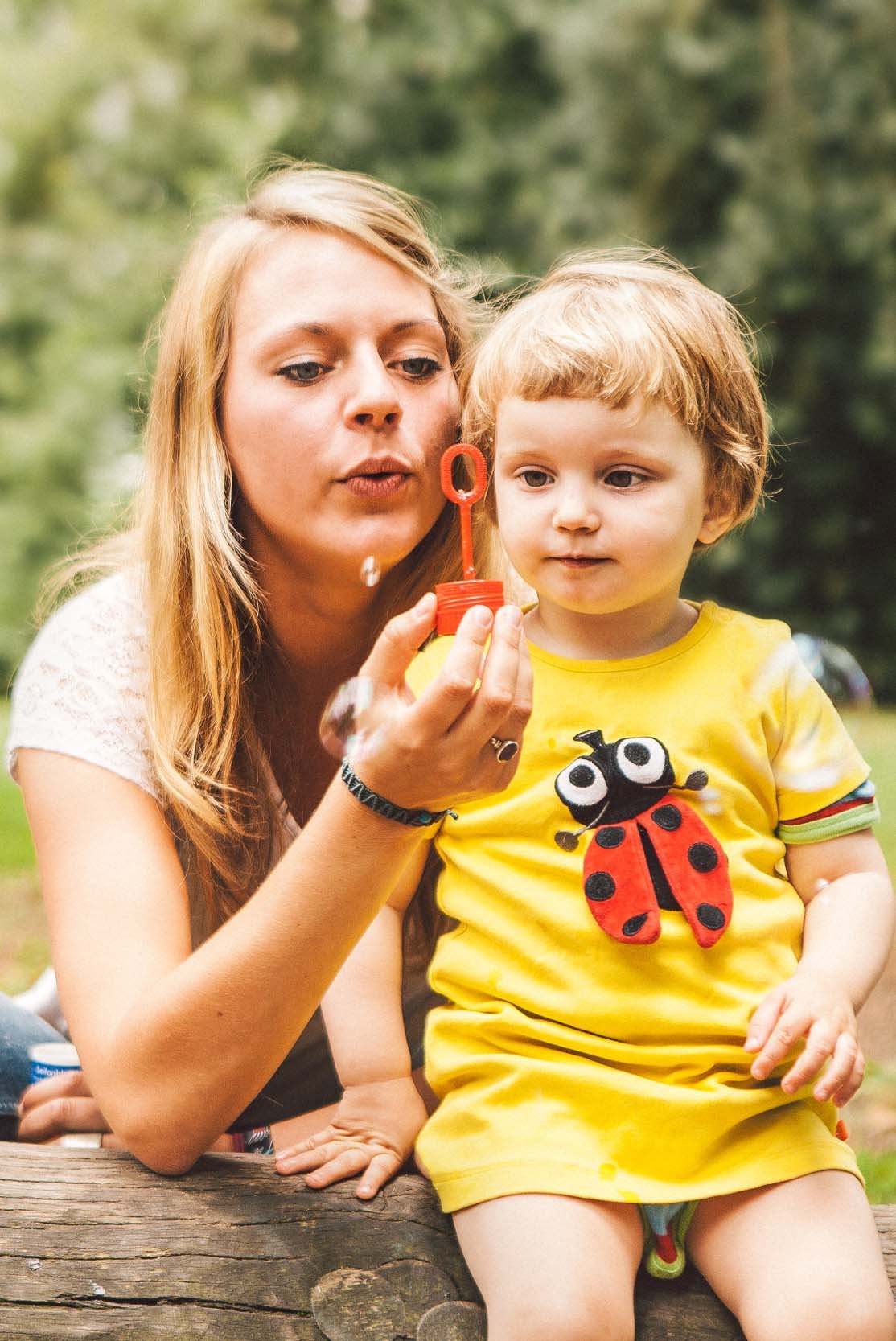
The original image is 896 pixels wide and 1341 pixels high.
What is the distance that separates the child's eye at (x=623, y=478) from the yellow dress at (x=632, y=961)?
0.71ft

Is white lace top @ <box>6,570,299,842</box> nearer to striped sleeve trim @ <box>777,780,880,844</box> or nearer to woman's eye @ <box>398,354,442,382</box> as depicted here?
woman's eye @ <box>398,354,442,382</box>

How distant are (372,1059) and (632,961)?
1.28 ft

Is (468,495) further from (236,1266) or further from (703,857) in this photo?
(236,1266)

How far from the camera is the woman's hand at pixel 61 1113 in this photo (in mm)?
2180

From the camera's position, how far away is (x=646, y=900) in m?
1.58

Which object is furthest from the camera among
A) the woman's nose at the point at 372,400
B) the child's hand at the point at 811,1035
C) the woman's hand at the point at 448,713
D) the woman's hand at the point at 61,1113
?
the woman's hand at the point at 61,1113

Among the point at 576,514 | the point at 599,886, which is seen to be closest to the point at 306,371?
the point at 576,514

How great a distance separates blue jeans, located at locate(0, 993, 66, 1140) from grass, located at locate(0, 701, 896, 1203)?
1419 millimetres

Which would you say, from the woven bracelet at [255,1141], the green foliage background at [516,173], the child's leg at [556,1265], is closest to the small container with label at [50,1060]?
the woven bracelet at [255,1141]

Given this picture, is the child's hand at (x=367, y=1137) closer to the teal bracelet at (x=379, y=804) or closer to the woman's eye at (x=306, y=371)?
the teal bracelet at (x=379, y=804)

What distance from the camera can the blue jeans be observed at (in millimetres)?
2332

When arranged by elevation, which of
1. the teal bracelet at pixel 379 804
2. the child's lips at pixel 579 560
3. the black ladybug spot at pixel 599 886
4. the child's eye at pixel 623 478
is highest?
the child's eye at pixel 623 478

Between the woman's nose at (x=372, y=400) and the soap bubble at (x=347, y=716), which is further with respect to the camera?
the woman's nose at (x=372, y=400)

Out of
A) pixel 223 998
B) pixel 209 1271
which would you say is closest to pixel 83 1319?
pixel 209 1271
